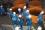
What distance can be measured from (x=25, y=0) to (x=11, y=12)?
4.9 inches

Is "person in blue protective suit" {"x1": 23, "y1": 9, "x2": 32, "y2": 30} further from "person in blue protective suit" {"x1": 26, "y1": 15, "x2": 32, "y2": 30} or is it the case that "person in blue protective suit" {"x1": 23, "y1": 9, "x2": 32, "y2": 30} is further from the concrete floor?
the concrete floor

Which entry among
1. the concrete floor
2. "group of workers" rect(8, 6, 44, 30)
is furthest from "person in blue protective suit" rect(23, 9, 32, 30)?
the concrete floor

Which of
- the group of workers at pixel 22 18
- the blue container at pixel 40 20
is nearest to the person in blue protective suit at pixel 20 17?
the group of workers at pixel 22 18

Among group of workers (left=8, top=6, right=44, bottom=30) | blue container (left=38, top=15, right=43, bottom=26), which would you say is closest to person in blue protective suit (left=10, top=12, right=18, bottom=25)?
group of workers (left=8, top=6, right=44, bottom=30)

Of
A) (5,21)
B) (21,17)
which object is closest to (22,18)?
(21,17)

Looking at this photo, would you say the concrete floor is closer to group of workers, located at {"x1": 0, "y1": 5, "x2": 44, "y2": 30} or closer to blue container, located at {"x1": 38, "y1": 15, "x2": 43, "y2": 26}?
group of workers, located at {"x1": 0, "y1": 5, "x2": 44, "y2": 30}

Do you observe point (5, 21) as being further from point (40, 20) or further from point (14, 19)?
point (40, 20)

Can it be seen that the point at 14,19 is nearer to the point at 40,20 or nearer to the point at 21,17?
the point at 21,17

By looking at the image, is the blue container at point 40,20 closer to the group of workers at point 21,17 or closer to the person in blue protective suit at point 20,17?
the group of workers at point 21,17

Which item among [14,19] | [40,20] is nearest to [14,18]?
[14,19]

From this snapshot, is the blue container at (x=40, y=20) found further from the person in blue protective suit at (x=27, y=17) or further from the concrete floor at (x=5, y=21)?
the concrete floor at (x=5, y=21)

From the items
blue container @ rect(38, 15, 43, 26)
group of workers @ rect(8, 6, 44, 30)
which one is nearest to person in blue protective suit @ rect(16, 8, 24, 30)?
group of workers @ rect(8, 6, 44, 30)

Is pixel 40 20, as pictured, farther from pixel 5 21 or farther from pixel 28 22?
pixel 5 21

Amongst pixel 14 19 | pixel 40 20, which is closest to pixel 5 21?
pixel 14 19
